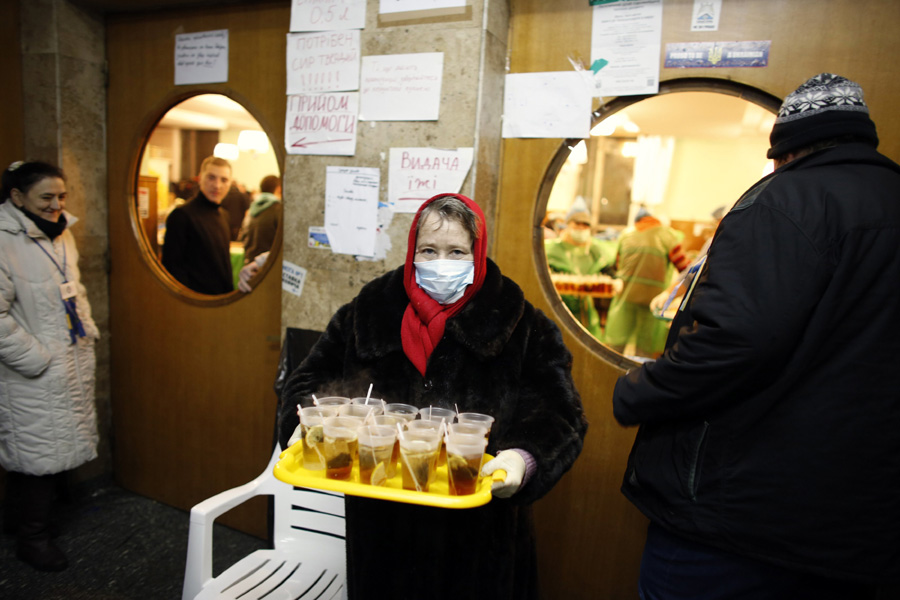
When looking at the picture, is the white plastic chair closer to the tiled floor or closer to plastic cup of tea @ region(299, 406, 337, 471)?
plastic cup of tea @ region(299, 406, 337, 471)

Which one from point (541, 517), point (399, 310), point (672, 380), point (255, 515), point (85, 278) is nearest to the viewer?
point (672, 380)

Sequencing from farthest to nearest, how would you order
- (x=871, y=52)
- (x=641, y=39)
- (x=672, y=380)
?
(x=641, y=39), (x=871, y=52), (x=672, y=380)

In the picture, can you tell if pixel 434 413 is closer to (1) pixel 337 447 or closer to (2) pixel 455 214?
(1) pixel 337 447

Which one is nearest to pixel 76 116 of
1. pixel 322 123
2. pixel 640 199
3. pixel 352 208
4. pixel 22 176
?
pixel 22 176

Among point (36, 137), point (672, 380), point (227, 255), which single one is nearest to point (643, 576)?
point (672, 380)

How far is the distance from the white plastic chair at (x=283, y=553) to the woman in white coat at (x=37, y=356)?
1.37m

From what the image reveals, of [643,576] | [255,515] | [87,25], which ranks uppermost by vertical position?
[87,25]

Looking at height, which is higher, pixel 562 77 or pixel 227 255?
pixel 562 77

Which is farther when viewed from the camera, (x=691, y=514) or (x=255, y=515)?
(x=255, y=515)

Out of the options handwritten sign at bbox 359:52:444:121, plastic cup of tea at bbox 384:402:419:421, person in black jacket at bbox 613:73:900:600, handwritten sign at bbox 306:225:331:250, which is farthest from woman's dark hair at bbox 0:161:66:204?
person in black jacket at bbox 613:73:900:600

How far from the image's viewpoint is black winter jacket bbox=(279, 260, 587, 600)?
5.46ft

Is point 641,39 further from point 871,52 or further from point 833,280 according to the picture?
point 833,280

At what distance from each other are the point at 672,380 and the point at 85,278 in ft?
11.8

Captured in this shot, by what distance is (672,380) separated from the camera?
1.37 meters
